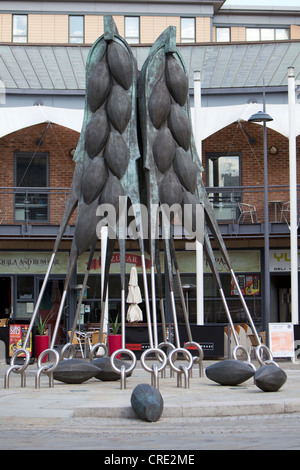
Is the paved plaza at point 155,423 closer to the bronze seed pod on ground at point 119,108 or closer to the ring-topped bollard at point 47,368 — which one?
the ring-topped bollard at point 47,368

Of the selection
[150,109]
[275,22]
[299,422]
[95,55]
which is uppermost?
[275,22]

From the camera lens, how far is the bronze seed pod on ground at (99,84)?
520 inches

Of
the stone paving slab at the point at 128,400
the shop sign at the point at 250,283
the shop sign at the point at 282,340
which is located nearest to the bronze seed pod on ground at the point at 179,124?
the stone paving slab at the point at 128,400

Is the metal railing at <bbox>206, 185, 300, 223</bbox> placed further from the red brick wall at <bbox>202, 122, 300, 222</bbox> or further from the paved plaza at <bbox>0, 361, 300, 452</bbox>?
the paved plaza at <bbox>0, 361, 300, 452</bbox>

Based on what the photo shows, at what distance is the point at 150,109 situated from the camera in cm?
1334

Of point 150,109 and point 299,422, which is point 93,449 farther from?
point 150,109

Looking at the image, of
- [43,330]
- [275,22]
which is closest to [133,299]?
[43,330]

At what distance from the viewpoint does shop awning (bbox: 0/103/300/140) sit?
24234 mm

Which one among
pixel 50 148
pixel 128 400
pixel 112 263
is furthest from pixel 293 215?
pixel 128 400

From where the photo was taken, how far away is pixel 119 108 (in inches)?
518

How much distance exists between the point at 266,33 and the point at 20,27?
1467 cm

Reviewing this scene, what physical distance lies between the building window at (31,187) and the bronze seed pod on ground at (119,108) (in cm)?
1220

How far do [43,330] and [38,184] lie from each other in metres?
7.67

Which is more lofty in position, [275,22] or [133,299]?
[275,22]
